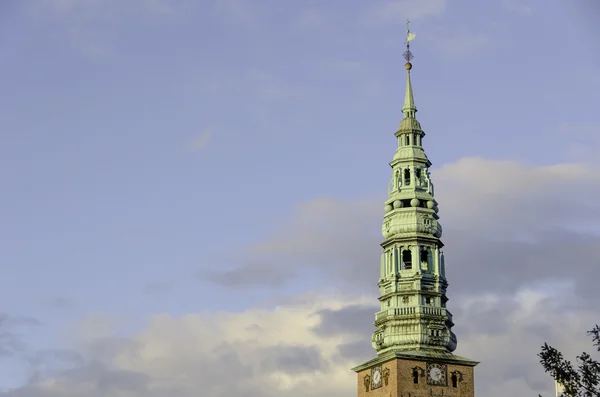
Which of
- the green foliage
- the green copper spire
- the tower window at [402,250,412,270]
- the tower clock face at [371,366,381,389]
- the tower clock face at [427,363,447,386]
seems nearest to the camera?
the green foliage

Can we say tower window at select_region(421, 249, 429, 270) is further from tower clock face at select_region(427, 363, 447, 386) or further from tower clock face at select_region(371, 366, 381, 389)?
tower clock face at select_region(371, 366, 381, 389)

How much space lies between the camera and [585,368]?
62188mm

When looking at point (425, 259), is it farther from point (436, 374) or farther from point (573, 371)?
point (573, 371)

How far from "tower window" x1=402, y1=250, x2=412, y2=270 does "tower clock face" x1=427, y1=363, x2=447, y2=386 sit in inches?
536

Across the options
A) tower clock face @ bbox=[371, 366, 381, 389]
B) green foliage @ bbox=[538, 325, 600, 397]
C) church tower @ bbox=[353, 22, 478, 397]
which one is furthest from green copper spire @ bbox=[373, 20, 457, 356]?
green foliage @ bbox=[538, 325, 600, 397]

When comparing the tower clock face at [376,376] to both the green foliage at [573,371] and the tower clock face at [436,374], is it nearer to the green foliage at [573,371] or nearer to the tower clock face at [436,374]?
the tower clock face at [436,374]

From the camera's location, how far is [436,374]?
13538cm

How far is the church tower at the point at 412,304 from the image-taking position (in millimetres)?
135000

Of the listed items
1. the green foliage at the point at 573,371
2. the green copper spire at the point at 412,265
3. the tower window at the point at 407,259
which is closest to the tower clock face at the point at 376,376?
the green copper spire at the point at 412,265

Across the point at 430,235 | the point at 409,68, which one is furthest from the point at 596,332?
the point at 409,68

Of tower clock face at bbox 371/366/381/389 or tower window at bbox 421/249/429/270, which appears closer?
tower clock face at bbox 371/366/381/389

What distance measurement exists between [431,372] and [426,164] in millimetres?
28384

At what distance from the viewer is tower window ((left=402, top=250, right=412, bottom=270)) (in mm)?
144000

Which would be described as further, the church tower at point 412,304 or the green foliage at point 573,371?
the church tower at point 412,304
